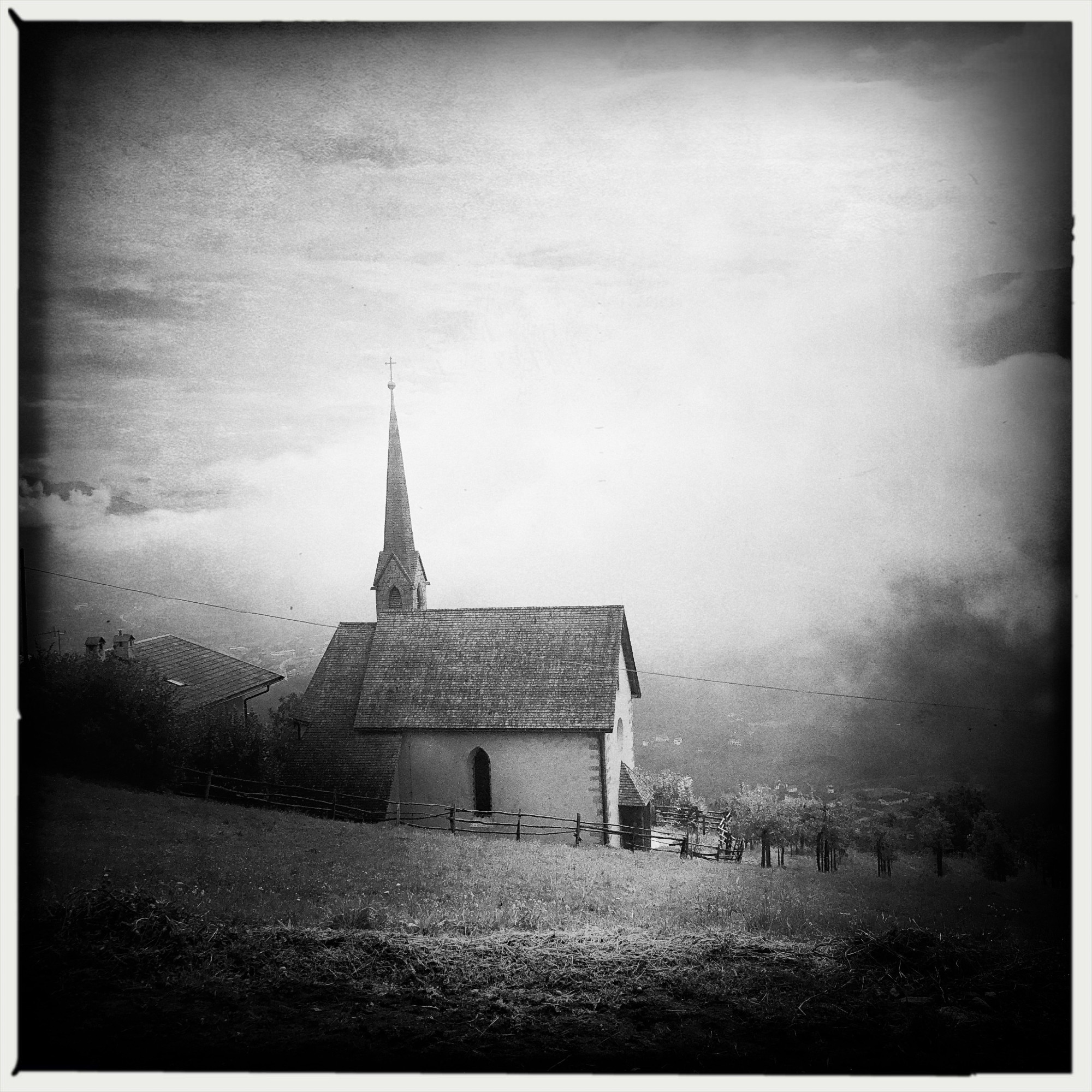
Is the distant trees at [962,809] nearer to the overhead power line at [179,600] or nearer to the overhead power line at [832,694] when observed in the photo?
the overhead power line at [832,694]

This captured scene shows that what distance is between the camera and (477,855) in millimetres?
4887

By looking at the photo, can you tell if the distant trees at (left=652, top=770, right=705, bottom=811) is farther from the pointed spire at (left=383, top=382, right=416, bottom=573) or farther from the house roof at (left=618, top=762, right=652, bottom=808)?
the pointed spire at (left=383, top=382, right=416, bottom=573)

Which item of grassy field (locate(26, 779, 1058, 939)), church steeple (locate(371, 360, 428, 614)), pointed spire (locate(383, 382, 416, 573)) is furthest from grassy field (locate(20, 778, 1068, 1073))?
pointed spire (locate(383, 382, 416, 573))

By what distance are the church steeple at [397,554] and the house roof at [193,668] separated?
34.9 inches

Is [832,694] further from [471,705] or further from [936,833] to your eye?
[471,705]

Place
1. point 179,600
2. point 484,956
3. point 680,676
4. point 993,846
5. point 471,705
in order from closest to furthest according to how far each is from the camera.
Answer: point 484,956
point 993,846
point 179,600
point 680,676
point 471,705

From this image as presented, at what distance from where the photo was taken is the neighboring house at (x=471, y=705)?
5.07 m

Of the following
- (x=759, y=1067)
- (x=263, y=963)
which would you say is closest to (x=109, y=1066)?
(x=263, y=963)

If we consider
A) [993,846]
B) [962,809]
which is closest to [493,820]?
[962,809]

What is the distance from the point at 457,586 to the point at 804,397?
221 centimetres

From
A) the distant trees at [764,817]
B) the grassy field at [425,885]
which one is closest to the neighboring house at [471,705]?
the grassy field at [425,885]

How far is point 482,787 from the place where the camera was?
5.12 metres

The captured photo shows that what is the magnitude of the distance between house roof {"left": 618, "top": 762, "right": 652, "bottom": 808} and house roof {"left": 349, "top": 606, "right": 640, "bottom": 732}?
332 mm

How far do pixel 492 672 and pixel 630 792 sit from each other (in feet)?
3.48
